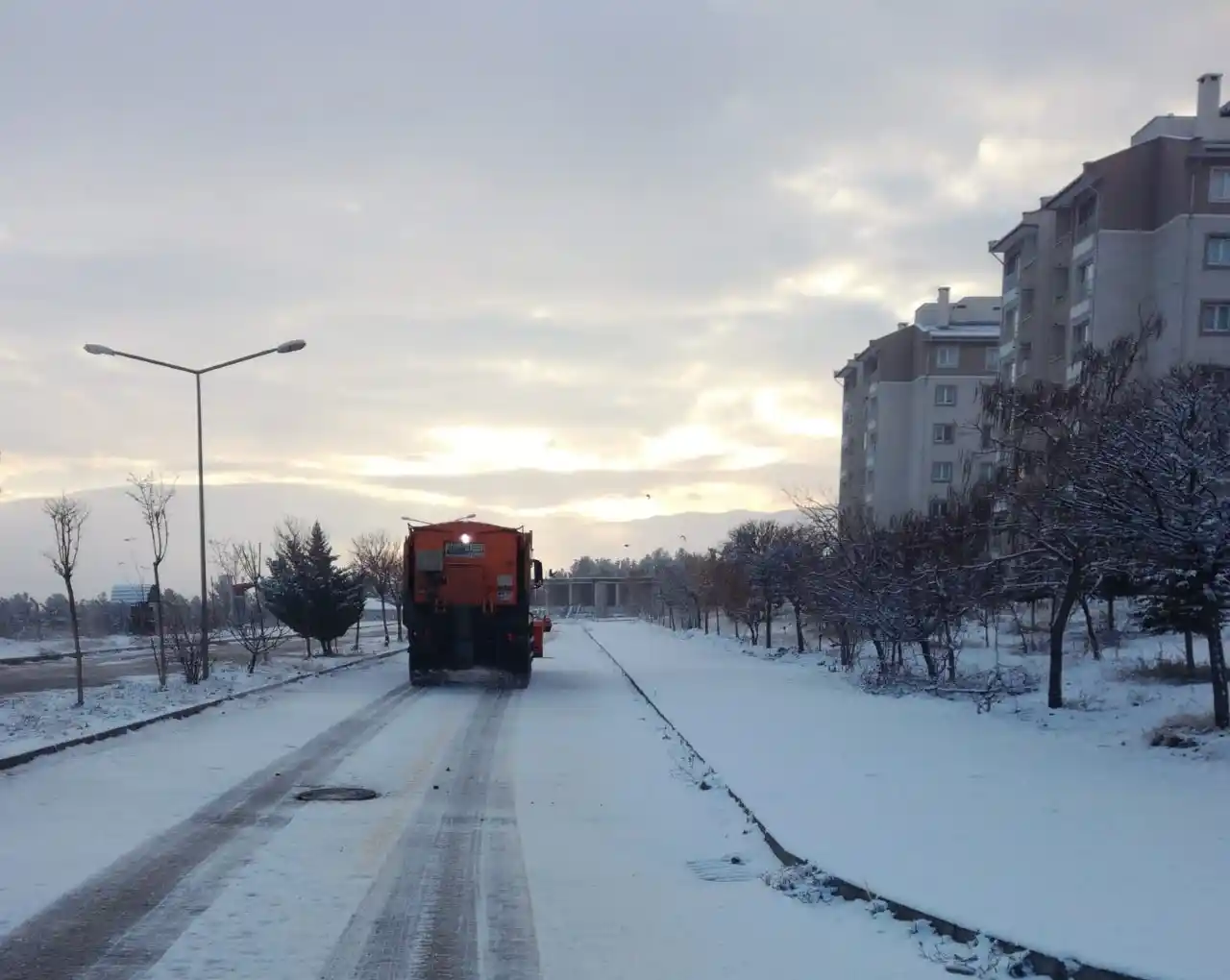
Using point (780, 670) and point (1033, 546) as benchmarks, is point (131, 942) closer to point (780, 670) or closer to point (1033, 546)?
point (1033, 546)

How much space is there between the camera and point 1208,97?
43469 mm

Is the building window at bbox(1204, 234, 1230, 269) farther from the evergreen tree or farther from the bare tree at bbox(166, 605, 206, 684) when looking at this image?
the bare tree at bbox(166, 605, 206, 684)

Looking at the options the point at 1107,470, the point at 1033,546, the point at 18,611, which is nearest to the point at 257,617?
the point at 1033,546

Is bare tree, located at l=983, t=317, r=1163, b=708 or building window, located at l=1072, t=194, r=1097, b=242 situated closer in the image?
bare tree, located at l=983, t=317, r=1163, b=708

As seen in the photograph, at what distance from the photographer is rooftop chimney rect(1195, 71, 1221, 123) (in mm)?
43469

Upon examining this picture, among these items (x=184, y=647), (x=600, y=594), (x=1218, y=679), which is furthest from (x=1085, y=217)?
(x=600, y=594)

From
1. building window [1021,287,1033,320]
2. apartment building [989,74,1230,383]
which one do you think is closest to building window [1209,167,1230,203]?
apartment building [989,74,1230,383]

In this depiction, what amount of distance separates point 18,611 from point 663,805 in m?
115

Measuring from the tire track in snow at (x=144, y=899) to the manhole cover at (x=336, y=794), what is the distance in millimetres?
223

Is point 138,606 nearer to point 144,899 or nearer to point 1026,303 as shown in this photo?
point 144,899

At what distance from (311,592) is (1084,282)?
31.5 metres

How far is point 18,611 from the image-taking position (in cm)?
10962

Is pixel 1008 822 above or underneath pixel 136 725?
above

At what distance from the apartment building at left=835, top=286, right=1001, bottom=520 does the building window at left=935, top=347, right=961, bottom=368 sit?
0.06m
